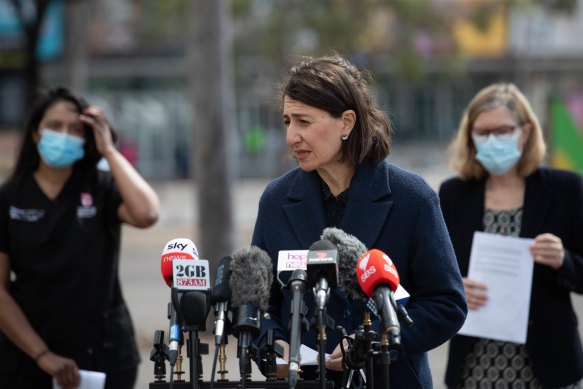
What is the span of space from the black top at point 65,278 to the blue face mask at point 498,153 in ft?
6.67

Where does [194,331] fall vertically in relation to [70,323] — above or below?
above

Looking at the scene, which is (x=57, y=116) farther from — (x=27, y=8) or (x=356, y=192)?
(x=27, y=8)

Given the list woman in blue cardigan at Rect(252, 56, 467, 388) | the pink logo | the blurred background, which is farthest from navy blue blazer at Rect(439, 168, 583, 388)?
the pink logo

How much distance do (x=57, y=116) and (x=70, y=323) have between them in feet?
3.76

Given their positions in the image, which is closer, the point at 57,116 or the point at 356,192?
the point at 356,192

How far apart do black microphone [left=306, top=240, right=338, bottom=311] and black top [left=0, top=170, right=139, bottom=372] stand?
78.8 inches

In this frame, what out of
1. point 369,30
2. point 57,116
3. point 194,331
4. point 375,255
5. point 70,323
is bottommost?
point 70,323

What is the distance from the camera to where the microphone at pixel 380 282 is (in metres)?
2.38

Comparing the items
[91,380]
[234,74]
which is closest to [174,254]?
[91,380]

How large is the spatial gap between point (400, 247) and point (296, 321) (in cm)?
78

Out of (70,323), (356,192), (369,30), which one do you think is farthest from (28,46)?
(369,30)

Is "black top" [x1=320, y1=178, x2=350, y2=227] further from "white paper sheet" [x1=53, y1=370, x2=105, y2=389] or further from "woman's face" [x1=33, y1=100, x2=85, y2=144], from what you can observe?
"woman's face" [x1=33, y1=100, x2=85, y2=144]

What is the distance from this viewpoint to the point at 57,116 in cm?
446

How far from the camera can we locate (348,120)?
10.0 ft
